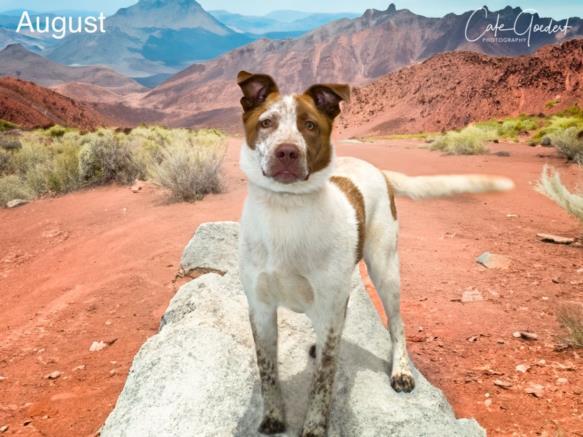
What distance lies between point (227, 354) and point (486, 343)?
8.54ft

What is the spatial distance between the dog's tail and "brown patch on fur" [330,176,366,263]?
850 millimetres

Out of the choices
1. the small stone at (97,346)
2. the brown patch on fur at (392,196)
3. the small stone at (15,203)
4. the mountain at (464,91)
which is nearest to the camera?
the brown patch on fur at (392,196)

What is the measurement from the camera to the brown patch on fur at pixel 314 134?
291 centimetres

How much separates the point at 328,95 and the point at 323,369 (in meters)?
1.62

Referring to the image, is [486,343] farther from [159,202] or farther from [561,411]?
[159,202]

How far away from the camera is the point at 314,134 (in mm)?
2949

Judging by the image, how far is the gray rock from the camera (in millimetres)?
3197

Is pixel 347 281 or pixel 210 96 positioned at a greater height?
pixel 347 281

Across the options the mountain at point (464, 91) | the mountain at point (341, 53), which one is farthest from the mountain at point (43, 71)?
the mountain at point (464, 91)

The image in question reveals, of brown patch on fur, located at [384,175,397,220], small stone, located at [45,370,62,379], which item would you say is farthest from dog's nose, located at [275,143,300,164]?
small stone, located at [45,370,62,379]

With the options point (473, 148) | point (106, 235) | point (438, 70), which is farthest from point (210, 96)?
point (106, 235)

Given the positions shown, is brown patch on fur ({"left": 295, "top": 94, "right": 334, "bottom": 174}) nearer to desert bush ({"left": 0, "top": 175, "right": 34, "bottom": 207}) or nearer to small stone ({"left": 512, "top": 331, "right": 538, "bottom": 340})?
small stone ({"left": 512, "top": 331, "right": 538, "bottom": 340})

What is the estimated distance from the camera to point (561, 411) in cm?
380
